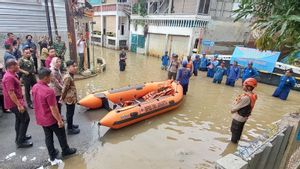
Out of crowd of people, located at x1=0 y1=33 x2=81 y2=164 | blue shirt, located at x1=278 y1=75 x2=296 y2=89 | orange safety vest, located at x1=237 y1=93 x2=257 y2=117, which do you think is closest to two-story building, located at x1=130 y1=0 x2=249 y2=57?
blue shirt, located at x1=278 y1=75 x2=296 y2=89

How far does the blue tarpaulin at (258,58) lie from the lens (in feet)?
38.1

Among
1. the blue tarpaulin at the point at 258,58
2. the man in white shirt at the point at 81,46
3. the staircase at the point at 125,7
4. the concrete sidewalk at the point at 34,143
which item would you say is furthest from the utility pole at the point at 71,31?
the staircase at the point at 125,7

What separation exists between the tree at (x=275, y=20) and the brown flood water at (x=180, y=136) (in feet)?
8.98

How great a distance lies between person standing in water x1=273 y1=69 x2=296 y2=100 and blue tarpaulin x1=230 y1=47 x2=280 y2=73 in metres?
2.50

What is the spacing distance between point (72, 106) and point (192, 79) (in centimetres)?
809

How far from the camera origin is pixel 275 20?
7.39 ft

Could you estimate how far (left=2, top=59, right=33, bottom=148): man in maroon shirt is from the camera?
364 cm

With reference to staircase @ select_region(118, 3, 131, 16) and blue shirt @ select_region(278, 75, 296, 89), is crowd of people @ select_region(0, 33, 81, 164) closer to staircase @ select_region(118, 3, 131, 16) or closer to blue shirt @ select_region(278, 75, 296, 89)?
blue shirt @ select_region(278, 75, 296, 89)

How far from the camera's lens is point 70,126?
4914 millimetres

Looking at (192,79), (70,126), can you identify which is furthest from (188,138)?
(192,79)

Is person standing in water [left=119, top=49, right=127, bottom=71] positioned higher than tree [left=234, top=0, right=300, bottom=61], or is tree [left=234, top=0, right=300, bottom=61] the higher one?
tree [left=234, top=0, right=300, bottom=61]

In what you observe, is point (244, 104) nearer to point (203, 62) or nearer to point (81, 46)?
point (81, 46)

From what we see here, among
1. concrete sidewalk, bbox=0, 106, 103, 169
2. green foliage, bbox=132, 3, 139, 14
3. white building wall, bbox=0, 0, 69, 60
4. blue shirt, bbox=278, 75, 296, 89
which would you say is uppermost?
green foliage, bbox=132, 3, 139, 14

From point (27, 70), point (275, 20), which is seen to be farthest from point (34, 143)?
point (275, 20)
